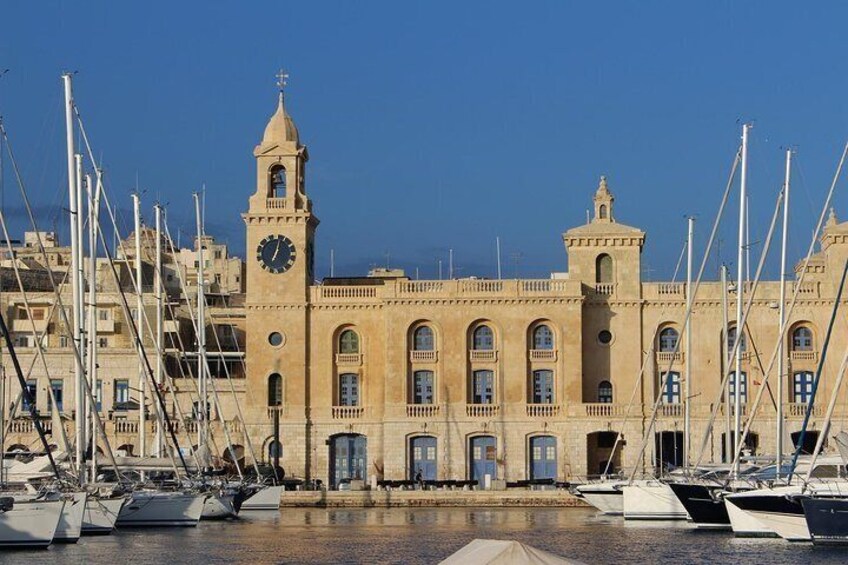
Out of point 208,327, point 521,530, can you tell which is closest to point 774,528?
point 521,530

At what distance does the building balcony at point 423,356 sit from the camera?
75312 mm

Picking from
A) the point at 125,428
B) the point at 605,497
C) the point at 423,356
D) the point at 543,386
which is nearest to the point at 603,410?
the point at 543,386

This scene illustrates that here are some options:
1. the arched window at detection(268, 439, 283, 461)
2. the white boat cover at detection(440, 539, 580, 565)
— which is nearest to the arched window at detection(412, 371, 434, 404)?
the arched window at detection(268, 439, 283, 461)

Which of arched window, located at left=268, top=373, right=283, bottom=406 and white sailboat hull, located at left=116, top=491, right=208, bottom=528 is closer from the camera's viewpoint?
white sailboat hull, located at left=116, top=491, right=208, bottom=528

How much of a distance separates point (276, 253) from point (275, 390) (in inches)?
232

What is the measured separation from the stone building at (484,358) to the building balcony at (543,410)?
2.3 inches

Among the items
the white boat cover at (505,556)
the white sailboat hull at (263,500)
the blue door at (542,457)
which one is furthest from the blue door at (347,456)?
the white boat cover at (505,556)

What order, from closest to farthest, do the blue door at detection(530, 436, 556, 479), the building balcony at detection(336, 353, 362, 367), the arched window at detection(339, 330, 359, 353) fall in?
the blue door at detection(530, 436, 556, 479)
the building balcony at detection(336, 353, 362, 367)
the arched window at detection(339, 330, 359, 353)

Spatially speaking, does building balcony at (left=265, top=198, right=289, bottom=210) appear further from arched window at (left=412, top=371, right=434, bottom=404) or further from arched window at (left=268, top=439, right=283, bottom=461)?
arched window at (left=268, top=439, right=283, bottom=461)

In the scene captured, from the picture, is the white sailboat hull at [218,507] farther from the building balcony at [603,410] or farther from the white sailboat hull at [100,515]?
the building balcony at [603,410]

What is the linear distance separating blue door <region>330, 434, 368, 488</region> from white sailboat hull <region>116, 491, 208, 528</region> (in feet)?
71.4

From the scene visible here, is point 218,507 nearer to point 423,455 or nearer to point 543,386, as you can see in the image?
point 423,455

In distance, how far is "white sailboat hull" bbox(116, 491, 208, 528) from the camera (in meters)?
52.6

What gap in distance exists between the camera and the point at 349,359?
76.2 metres
